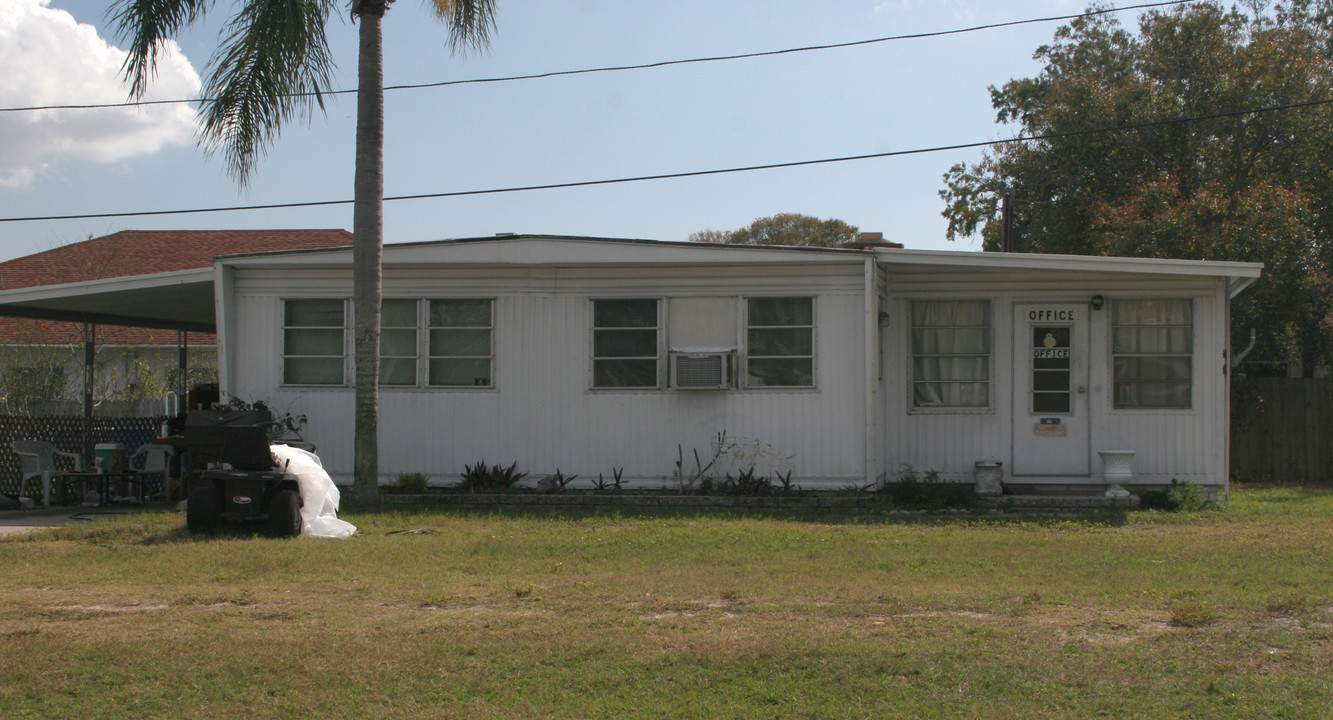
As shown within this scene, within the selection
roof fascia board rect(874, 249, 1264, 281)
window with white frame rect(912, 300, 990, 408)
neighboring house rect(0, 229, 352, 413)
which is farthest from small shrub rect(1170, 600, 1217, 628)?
neighboring house rect(0, 229, 352, 413)

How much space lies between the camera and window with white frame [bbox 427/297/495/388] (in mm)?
14023

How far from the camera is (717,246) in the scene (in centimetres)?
1326

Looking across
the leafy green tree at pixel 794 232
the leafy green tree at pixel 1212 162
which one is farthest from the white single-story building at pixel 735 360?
the leafy green tree at pixel 794 232

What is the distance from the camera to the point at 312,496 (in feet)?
35.0

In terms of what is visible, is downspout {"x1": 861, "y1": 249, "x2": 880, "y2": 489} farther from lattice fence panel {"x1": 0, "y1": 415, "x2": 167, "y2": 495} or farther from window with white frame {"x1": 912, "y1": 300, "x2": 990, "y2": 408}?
lattice fence panel {"x1": 0, "y1": 415, "x2": 167, "y2": 495}

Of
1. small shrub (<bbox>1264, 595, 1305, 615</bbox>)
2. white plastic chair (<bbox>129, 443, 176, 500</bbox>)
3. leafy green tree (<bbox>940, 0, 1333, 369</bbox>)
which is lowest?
small shrub (<bbox>1264, 595, 1305, 615</bbox>)

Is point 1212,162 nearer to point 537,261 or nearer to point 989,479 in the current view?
point 989,479

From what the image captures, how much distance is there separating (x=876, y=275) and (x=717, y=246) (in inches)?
74.3

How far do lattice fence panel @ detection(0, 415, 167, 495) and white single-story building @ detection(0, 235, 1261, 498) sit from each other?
192 centimetres

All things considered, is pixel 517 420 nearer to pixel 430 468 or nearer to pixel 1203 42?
pixel 430 468

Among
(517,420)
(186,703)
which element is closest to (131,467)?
(517,420)

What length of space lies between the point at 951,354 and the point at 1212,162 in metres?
10.7

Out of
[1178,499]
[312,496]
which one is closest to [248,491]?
[312,496]

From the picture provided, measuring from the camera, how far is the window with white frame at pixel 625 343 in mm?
13766
